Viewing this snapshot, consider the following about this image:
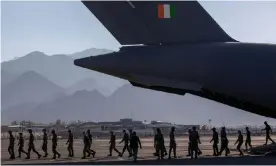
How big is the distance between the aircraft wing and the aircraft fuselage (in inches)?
19.0

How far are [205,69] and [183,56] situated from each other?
79cm

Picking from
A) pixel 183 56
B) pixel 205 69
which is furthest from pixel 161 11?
pixel 205 69

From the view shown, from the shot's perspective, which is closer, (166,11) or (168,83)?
(168,83)

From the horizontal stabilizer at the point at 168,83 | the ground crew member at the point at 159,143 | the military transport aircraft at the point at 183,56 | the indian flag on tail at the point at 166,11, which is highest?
the indian flag on tail at the point at 166,11

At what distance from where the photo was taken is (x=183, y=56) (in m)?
14.4

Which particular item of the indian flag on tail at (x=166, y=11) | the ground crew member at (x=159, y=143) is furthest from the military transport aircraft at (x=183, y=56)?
the ground crew member at (x=159, y=143)

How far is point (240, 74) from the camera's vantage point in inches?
559

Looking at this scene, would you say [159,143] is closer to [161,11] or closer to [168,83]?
[168,83]

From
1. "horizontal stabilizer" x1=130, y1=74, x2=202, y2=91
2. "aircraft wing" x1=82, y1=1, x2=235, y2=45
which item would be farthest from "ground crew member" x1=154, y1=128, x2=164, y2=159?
"aircraft wing" x1=82, y1=1, x2=235, y2=45

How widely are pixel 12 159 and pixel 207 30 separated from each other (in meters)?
7.57

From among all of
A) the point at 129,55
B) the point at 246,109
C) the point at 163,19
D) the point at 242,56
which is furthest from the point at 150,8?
the point at 246,109

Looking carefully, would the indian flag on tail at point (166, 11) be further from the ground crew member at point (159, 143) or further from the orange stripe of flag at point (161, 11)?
the ground crew member at point (159, 143)

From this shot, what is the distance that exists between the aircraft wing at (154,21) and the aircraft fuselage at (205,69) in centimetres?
48

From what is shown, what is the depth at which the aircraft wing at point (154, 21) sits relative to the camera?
14.6 metres
